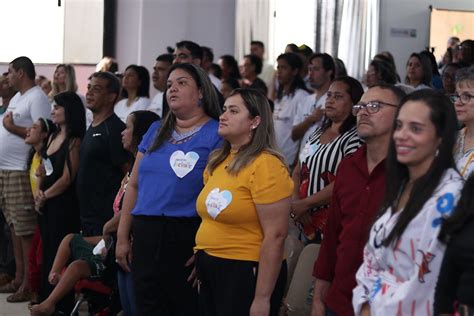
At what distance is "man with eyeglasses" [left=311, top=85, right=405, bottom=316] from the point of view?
3826mm

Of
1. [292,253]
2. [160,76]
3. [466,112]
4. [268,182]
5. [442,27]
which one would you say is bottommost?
[292,253]

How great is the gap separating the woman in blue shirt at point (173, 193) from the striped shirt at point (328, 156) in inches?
22.7

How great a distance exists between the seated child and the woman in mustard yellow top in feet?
5.81

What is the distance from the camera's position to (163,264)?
16.1 ft

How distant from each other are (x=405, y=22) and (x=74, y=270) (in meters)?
8.31

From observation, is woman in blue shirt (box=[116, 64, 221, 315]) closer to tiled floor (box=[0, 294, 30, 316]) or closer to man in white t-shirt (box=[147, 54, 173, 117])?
tiled floor (box=[0, 294, 30, 316])

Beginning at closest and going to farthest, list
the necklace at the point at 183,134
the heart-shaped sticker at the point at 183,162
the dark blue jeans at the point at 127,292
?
the heart-shaped sticker at the point at 183,162, the necklace at the point at 183,134, the dark blue jeans at the point at 127,292

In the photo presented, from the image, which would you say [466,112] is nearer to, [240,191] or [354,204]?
[354,204]

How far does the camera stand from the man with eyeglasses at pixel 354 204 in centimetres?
383

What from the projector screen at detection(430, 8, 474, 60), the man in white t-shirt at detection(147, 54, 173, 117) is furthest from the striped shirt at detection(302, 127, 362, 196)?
the projector screen at detection(430, 8, 474, 60)

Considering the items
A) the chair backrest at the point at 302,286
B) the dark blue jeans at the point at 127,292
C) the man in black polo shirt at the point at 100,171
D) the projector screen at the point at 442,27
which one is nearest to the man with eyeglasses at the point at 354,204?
the chair backrest at the point at 302,286

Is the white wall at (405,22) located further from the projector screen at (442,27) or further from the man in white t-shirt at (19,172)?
the man in white t-shirt at (19,172)

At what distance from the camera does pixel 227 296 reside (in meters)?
4.37

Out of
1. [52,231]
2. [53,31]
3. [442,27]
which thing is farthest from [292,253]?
[442,27]
